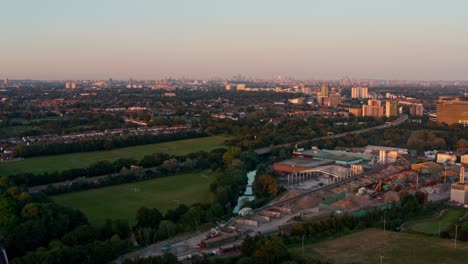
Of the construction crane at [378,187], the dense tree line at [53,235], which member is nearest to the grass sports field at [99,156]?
the dense tree line at [53,235]

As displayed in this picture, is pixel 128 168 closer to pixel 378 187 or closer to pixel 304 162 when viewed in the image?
pixel 304 162

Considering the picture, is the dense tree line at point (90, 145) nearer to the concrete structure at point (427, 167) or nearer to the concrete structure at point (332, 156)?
the concrete structure at point (332, 156)

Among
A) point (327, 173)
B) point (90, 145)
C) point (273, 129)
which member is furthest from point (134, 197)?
point (273, 129)

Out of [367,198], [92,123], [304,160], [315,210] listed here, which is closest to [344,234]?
[315,210]

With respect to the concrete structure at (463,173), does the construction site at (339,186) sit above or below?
below

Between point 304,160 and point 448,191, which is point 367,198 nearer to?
point 448,191

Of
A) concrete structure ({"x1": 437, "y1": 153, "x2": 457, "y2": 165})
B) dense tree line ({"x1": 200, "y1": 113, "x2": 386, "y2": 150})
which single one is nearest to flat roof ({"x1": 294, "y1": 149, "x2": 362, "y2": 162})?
dense tree line ({"x1": 200, "y1": 113, "x2": 386, "y2": 150})
